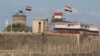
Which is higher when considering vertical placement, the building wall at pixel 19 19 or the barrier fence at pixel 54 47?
the building wall at pixel 19 19

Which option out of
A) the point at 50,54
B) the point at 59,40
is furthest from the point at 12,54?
the point at 59,40

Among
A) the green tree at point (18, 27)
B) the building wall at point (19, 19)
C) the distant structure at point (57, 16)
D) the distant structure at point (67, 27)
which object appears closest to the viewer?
the green tree at point (18, 27)

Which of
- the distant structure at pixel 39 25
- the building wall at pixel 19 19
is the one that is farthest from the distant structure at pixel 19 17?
the distant structure at pixel 39 25

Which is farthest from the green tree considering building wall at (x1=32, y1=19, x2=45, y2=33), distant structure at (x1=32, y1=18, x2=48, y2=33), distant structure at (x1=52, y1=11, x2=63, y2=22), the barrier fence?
the barrier fence

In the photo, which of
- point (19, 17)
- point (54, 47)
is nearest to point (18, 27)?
point (19, 17)

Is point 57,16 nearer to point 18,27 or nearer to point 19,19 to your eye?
point 19,19

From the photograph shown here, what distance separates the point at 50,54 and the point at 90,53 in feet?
29.0

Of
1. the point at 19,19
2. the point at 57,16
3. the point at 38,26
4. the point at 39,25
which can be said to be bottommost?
the point at 38,26

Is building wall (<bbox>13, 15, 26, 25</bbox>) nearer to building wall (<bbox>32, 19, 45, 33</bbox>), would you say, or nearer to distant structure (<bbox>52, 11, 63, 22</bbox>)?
distant structure (<bbox>52, 11, 63, 22</bbox>)

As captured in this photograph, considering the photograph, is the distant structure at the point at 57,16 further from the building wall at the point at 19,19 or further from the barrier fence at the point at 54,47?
the barrier fence at the point at 54,47

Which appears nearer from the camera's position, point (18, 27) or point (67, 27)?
point (18, 27)

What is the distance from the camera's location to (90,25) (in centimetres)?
9312

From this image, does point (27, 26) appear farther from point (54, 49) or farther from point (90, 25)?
point (54, 49)

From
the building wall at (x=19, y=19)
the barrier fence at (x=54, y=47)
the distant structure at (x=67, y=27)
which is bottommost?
the barrier fence at (x=54, y=47)
